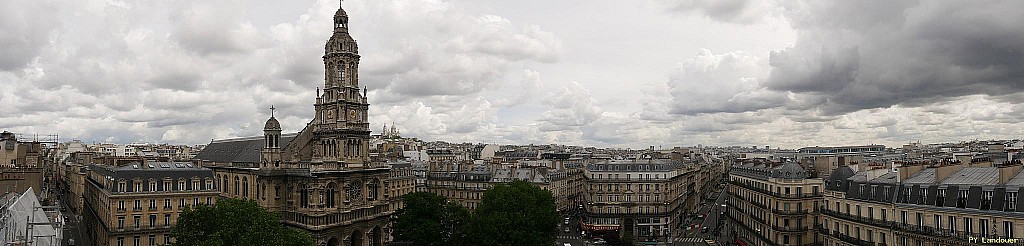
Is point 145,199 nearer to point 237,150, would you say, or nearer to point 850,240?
point 237,150

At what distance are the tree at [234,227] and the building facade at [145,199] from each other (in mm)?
11804

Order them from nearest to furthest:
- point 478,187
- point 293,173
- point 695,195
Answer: point 293,173
point 478,187
point 695,195

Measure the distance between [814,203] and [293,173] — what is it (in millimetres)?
46969

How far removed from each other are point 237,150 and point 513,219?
34.2 m

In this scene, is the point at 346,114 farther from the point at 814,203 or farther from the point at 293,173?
the point at 814,203

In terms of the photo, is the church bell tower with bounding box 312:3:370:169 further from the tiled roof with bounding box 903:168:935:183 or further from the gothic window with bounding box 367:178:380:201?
the tiled roof with bounding box 903:168:935:183

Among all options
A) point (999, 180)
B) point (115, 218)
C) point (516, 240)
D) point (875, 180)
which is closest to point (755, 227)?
point (875, 180)

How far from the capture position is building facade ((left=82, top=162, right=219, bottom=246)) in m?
59.3

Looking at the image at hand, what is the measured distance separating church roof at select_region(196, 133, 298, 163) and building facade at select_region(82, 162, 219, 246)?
5477mm

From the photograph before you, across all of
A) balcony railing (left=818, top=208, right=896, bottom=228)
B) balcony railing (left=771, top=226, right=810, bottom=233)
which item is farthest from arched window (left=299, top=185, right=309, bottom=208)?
balcony railing (left=818, top=208, right=896, bottom=228)

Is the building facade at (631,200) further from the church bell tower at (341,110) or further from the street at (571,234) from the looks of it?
the church bell tower at (341,110)

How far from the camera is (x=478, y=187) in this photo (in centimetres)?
9219

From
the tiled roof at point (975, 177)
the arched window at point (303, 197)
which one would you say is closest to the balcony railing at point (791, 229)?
the tiled roof at point (975, 177)

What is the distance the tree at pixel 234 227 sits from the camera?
143 feet
